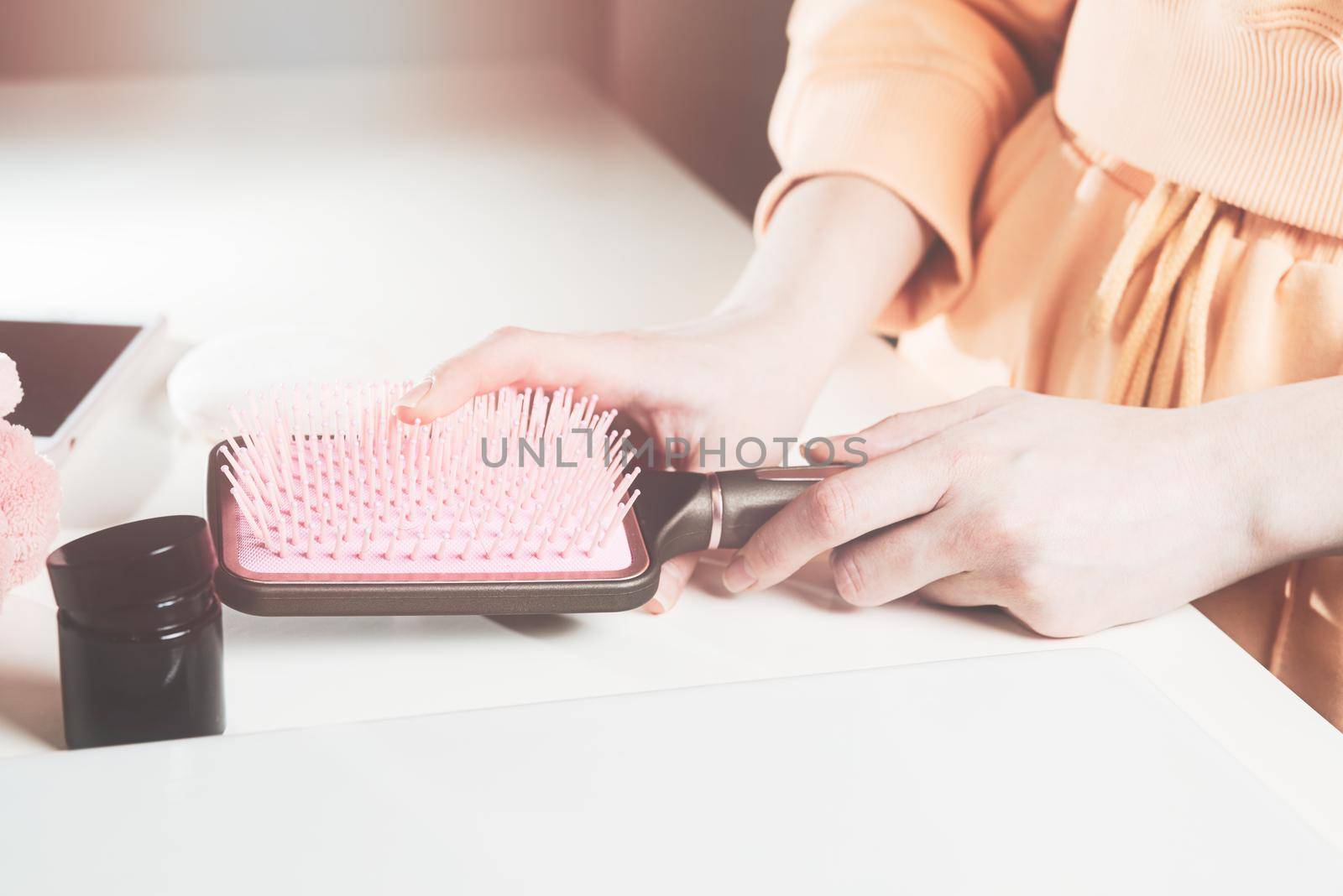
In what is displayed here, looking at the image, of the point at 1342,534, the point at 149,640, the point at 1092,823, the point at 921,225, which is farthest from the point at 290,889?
the point at 921,225

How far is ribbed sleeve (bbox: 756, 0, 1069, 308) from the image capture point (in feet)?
Answer: 2.48

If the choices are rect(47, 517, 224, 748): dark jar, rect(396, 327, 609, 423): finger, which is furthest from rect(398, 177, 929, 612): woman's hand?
rect(47, 517, 224, 748): dark jar

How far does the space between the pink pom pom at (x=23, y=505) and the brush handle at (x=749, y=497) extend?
0.24 metres

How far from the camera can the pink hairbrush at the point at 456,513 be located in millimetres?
442

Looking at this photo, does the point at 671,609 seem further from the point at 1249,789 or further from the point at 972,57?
the point at 972,57

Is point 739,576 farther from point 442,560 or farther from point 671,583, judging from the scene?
point 442,560

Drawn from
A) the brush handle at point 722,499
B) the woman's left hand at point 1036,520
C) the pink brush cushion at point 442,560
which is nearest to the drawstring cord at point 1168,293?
the woman's left hand at point 1036,520

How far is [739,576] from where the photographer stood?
1.70 feet

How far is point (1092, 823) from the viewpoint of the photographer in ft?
1.15

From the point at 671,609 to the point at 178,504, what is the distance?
250 mm

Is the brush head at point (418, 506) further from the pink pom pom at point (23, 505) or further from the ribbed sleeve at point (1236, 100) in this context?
the ribbed sleeve at point (1236, 100)

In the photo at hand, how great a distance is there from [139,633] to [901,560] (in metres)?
0.29

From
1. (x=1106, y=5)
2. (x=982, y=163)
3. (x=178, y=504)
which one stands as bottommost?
(x=178, y=504)

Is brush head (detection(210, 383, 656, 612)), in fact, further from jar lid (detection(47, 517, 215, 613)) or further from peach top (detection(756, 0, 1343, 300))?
peach top (detection(756, 0, 1343, 300))
